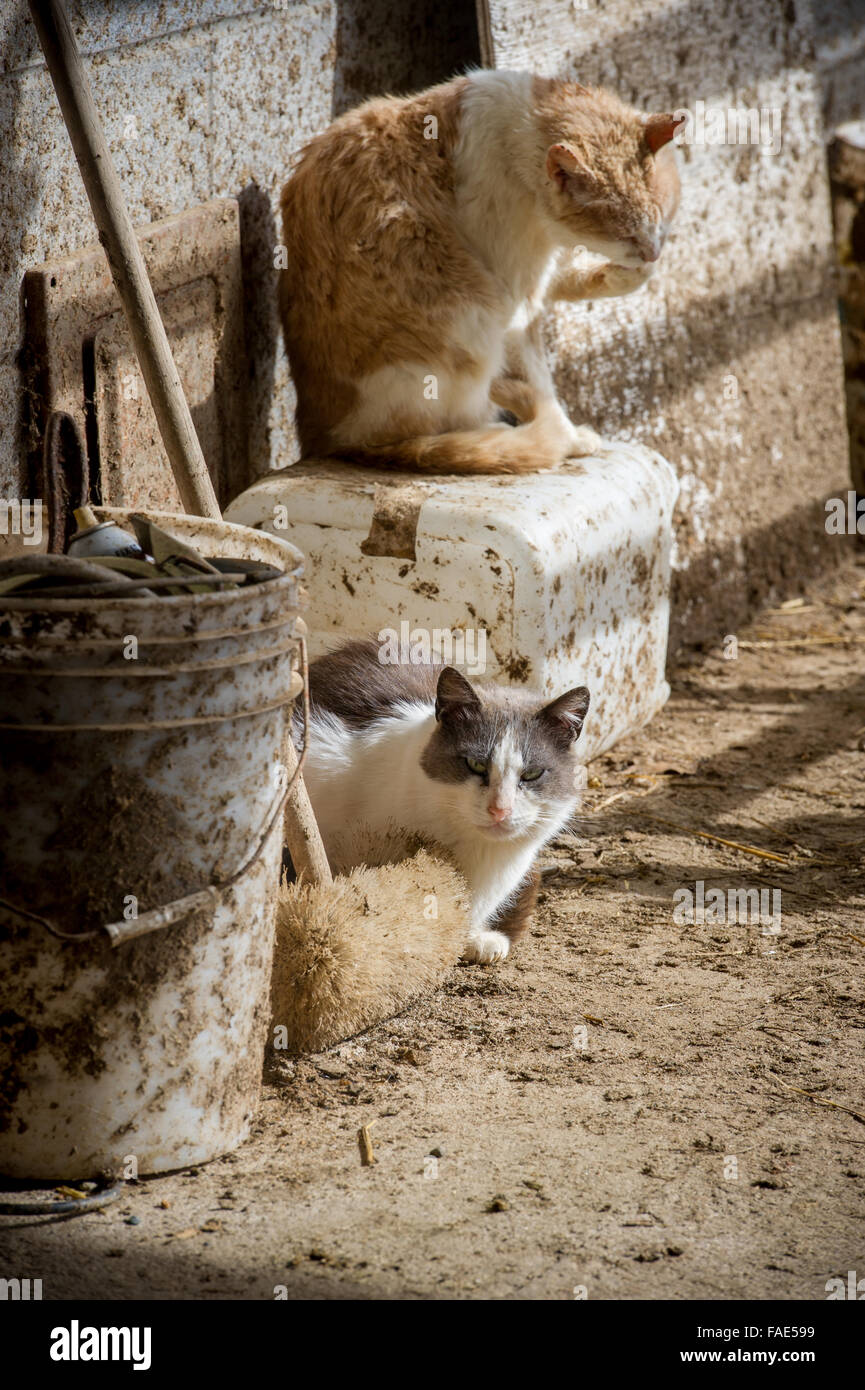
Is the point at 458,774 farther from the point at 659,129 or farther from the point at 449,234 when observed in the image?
the point at 659,129

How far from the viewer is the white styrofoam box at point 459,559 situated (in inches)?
141

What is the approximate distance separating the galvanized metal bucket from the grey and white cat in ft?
2.31

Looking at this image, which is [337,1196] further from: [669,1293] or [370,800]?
[370,800]

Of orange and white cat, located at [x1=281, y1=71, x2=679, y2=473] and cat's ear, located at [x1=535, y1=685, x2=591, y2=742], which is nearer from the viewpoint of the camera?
cat's ear, located at [x1=535, y1=685, x2=591, y2=742]

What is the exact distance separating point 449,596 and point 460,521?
0.19 metres

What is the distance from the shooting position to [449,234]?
12.2 feet

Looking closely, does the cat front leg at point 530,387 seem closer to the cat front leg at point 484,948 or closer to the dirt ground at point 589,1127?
the dirt ground at point 589,1127

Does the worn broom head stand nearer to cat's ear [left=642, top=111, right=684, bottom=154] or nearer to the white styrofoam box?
the white styrofoam box

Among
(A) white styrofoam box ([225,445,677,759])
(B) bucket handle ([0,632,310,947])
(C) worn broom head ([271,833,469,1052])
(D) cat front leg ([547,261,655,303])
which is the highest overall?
(D) cat front leg ([547,261,655,303])

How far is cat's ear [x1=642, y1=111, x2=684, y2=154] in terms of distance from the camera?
12.1ft

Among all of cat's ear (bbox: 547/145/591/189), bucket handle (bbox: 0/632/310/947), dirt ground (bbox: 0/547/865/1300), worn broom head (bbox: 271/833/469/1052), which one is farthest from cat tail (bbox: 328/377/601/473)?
bucket handle (bbox: 0/632/310/947)

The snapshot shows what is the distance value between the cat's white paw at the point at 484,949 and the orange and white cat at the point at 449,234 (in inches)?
52.9

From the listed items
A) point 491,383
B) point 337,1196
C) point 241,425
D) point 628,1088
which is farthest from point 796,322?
point 337,1196

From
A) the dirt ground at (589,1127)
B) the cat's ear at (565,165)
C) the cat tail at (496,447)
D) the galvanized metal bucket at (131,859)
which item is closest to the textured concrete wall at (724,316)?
the cat tail at (496,447)
